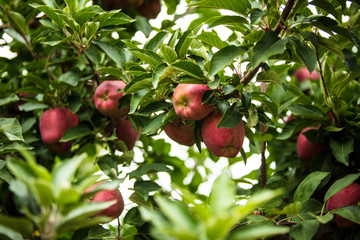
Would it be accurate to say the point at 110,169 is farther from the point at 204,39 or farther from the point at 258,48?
the point at 258,48

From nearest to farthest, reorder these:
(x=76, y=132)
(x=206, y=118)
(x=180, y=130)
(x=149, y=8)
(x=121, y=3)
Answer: (x=206, y=118) < (x=180, y=130) < (x=76, y=132) < (x=121, y=3) < (x=149, y=8)

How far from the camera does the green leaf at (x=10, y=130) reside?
1512mm

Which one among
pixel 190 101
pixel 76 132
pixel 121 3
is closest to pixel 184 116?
pixel 190 101

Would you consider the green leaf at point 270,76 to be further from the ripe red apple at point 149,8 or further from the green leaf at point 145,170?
the ripe red apple at point 149,8

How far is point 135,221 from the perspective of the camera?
163cm

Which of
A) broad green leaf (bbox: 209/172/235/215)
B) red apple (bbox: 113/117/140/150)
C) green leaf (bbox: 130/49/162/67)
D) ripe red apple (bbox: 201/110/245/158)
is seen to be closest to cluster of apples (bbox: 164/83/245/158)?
ripe red apple (bbox: 201/110/245/158)

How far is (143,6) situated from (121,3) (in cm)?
13

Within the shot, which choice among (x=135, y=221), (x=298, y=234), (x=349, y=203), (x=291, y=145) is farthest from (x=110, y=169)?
(x=291, y=145)

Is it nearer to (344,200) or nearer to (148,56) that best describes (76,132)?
(148,56)

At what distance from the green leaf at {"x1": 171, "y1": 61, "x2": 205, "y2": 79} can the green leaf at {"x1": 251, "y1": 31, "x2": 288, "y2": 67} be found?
Result: 193mm

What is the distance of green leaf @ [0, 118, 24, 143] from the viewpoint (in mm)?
1512

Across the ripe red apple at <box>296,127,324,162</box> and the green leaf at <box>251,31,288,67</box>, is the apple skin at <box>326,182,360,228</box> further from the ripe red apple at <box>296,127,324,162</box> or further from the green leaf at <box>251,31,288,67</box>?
the green leaf at <box>251,31,288,67</box>

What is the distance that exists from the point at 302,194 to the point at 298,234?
0.21 meters

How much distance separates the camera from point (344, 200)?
163cm
